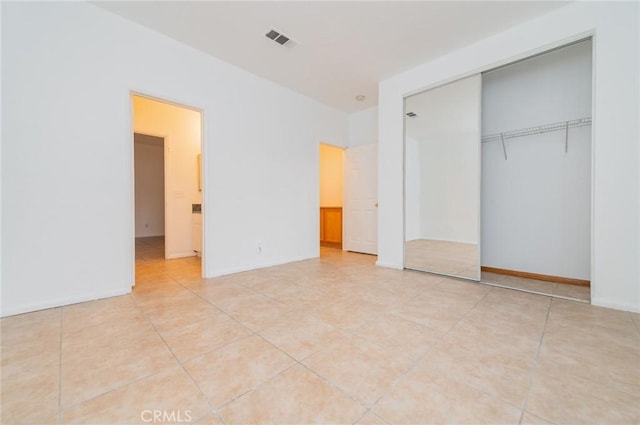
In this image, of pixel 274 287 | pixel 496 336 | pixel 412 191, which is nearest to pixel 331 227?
pixel 412 191

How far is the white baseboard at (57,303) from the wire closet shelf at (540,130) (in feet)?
16.3

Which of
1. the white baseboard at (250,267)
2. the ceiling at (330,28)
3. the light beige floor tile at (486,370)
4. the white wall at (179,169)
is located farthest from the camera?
the white wall at (179,169)

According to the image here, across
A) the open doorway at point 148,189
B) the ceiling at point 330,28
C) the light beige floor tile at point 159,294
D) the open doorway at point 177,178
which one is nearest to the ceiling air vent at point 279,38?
the ceiling at point 330,28

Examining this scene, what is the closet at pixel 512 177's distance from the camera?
294 cm

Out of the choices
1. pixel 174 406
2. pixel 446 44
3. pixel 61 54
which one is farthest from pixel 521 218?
pixel 61 54

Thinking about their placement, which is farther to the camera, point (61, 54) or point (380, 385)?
point (61, 54)

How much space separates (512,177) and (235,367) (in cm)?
394

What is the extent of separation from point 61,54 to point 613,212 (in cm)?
538

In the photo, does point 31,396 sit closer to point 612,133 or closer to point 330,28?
point 330,28

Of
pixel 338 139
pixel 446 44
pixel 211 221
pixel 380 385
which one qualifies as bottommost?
pixel 380 385

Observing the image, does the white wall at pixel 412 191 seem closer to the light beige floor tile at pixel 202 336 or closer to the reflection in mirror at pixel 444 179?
the reflection in mirror at pixel 444 179

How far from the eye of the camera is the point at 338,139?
520 centimetres

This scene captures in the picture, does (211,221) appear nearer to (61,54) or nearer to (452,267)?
(61,54)
